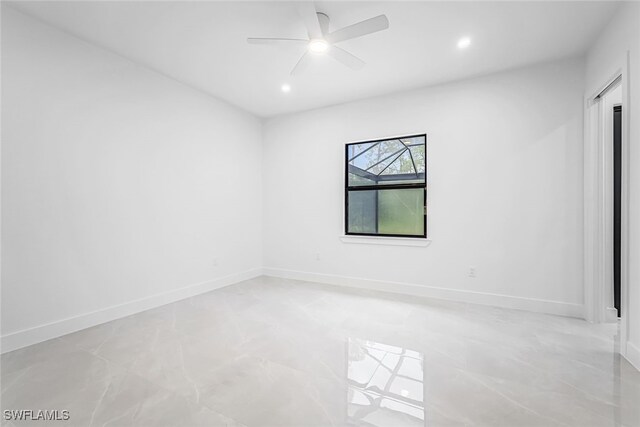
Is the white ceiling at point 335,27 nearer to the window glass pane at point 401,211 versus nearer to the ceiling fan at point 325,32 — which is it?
the ceiling fan at point 325,32

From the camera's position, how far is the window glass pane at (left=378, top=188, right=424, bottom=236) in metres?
4.06

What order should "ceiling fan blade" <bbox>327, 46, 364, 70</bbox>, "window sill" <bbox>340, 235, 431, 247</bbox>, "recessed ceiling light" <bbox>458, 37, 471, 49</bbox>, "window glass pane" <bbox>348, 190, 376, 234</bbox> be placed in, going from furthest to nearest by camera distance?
"window glass pane" <bbox>348, 190, 376, 234</bbox> → "window sill" <bbox>340, 235, 431, 247</bbox> → "recessed ceiling light" <bbox>458, 37, 471, 49</bbox> → "ceiling fan blade" <bbox>327, 46, 364, 70</bbox>

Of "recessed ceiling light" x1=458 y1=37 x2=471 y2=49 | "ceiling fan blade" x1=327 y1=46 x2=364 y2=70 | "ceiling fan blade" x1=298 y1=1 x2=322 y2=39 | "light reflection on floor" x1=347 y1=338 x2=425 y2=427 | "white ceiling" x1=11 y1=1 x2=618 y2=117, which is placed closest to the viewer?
"light reflection on floor" x1=347 y1=338 x2=425 y2=427

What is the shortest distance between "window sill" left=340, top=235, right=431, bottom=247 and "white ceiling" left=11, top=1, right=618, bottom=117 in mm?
2034

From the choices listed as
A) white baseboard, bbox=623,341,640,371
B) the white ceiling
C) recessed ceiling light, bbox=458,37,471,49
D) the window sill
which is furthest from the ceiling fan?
white baseboard, bbox=623,341,640,371

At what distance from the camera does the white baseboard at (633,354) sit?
2.12 meters

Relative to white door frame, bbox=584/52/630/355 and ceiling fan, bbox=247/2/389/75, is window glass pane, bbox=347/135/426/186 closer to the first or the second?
ceiling fan, bbox=247/2/389/75

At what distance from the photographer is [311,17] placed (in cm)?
231

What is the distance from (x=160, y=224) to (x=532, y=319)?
4296 millimetres

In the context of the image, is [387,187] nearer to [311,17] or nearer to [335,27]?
[335,27]

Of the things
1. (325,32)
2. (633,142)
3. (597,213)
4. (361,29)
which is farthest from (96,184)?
(597,213)
